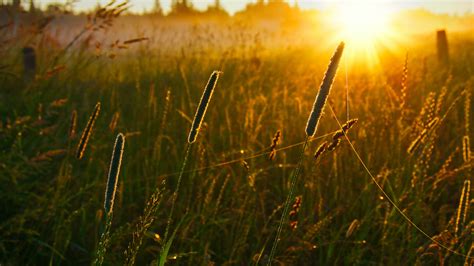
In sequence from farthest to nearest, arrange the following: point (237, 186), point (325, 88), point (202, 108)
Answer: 1. point (237, 186)
2. point (202, 108)
3. point (325, 88)

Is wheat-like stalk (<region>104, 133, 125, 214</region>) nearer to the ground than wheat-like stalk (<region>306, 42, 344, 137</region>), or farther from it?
nearer to the ground

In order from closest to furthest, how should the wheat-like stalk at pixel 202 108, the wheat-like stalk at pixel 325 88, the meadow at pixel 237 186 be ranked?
1. the wheat-like stalk at pixel 325 88
2. the wheat-like stalk at pixel 202 108
3. the meadow at pixel 237 186

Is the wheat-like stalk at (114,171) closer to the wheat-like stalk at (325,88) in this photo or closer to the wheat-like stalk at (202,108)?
the wheat-like stalk at (202,108)

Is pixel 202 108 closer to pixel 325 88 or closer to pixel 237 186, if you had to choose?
pixel 325 88

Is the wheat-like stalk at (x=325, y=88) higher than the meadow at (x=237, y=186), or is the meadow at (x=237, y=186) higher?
the wheat-like stalk at (x=325, y=88)

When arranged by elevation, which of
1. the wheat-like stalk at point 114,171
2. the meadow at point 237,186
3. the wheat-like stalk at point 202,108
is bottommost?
the meadow at point 237,186

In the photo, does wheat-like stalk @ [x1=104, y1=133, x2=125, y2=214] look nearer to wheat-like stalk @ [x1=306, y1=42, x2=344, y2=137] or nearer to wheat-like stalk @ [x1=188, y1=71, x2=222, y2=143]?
wheat-like stalk @ [x1=188, y1=71, x2=222, y2=143]

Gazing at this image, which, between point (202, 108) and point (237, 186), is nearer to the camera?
point (202, 108)

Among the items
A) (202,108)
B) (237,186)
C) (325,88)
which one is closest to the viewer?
(325,88)

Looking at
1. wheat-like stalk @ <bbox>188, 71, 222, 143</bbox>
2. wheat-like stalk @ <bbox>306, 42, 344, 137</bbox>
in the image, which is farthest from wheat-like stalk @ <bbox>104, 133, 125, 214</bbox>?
wheat-like stalk @ <bbox>306, 42, 344, 137</bbox>

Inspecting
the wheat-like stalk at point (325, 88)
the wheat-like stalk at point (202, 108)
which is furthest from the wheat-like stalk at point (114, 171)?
the wheat-like stalk at point (325, 88)

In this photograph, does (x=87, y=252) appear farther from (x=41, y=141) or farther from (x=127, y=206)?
(x=41, y=141)

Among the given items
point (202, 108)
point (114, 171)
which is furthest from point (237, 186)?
point (114, 171)

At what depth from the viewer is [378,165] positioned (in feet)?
9.09
